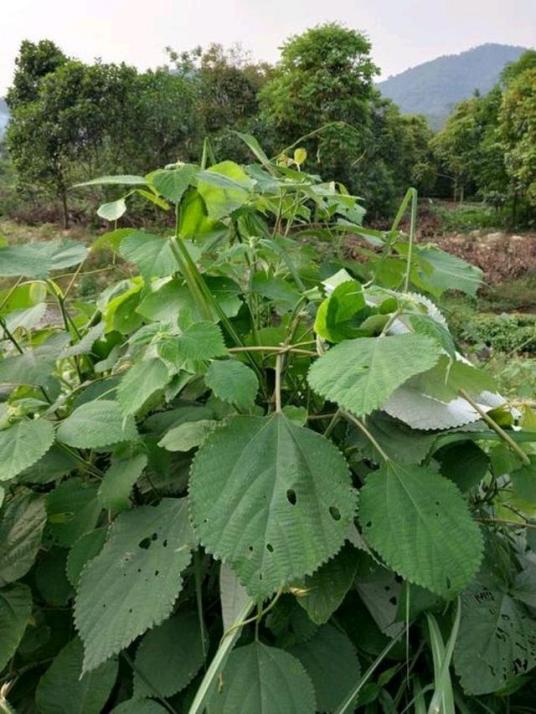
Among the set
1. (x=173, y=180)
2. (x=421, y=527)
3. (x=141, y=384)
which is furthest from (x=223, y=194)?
(x=421, y=527)

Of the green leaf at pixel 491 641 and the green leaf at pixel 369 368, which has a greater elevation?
the green leaf at pixel 369 368

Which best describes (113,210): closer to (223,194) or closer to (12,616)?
(223,194)

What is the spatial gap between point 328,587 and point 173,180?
10.8 inches

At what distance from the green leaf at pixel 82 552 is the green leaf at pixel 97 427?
62 mm

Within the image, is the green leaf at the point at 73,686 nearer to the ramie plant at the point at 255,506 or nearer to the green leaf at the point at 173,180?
Answer: the ramie plant at the point at 255,506

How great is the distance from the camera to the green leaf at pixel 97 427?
1.25 ft

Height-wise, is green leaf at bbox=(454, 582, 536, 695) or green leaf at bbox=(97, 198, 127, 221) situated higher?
green leaf at bbox=(97, 198, 127, 221)

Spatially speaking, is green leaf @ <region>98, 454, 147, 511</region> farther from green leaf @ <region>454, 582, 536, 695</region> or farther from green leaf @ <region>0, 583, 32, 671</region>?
green leaf @ <region>454, 582, 536, 695</region>

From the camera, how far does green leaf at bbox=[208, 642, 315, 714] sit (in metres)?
0.36

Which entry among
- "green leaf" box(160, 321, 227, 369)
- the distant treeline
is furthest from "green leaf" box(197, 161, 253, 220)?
the distant treeline

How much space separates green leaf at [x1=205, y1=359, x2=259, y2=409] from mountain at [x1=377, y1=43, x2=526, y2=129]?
101805 millimetres

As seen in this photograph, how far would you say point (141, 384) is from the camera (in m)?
0.37

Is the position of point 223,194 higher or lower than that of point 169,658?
higher

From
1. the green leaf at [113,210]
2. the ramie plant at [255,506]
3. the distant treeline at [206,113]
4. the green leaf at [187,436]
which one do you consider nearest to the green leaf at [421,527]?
the ramie plant at [255,506]
